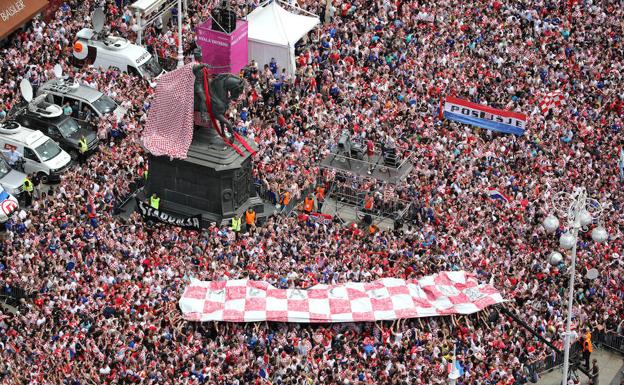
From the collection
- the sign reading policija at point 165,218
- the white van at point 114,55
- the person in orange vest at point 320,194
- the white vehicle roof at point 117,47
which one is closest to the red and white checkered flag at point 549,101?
the person in orange vest at point 320,194

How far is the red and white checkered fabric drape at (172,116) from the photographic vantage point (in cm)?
4969

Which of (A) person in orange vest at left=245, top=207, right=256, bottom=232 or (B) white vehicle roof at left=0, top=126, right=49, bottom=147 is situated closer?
(A) person in orange vest at left=245, top=207, right=256, bottom=232

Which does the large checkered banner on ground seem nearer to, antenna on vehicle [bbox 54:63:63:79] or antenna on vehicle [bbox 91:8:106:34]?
antenna on vehicle [bbox 54:63:63:79]

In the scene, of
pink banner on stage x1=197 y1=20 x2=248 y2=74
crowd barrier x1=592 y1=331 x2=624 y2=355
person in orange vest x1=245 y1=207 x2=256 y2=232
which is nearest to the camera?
crowd barrier x1=592 y1=331 x2=624 y2=355

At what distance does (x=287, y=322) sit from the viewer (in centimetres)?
4503

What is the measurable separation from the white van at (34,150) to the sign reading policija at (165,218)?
3.76 meters

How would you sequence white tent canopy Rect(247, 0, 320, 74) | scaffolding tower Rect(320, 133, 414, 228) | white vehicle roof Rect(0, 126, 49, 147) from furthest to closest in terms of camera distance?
white tent canopy Rect(247, 0, 320, 74) < white vehicle roof Rect(0, 126, 49, 147) < scaffolding tower Rect(320, 133, 414, 228)

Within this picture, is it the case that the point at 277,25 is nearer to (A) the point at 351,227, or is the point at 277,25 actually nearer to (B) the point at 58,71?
(B) the point at 58,71

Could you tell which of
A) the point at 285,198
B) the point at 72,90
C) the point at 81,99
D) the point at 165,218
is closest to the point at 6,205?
the point at 165,218

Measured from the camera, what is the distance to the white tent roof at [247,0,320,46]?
5856 cm

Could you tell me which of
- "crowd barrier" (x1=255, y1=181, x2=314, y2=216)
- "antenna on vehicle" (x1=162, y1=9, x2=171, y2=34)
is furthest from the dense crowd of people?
"antenna on vehicle" (x1=162, y1=9, x2=171, y2=34)

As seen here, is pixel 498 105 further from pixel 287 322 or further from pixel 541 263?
pixel 287 322

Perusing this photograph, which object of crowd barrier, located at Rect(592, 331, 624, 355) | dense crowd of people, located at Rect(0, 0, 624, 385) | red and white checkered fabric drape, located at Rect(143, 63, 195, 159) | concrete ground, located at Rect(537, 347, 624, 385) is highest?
red and white checkered fabric drape, located at Rect(143, 63, 195, 159)

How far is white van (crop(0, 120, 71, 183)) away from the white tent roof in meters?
10.6
